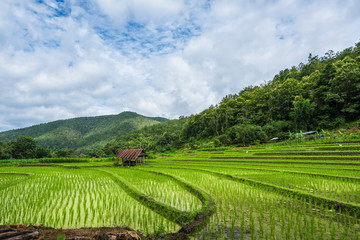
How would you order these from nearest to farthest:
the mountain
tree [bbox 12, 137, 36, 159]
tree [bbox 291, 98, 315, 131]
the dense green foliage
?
the dense green foliage → tree [bbox 291, 98, 315, 131] → tree [bbox 12, 137, 36, 159] → the mountain

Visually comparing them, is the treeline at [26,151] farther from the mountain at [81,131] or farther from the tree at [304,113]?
the tree at [304,113]

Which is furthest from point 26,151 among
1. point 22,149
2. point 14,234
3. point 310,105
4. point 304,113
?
point 310,105

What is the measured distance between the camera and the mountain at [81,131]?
299 ft

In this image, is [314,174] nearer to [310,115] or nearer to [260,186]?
[260,186]

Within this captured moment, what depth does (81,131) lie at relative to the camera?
114000 mm

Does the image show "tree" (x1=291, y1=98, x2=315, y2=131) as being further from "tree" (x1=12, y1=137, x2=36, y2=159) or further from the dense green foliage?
"tree" (x1=12, y1=137, x2=36, y2=159)

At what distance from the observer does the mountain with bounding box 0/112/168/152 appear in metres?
91.1

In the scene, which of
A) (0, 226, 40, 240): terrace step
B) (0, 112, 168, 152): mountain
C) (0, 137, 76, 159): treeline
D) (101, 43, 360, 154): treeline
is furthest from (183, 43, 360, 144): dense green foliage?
(0, 112, 168, 152): mountain

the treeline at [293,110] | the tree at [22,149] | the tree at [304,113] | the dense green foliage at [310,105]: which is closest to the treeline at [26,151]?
the tree at [22,149]

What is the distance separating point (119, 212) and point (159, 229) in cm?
179

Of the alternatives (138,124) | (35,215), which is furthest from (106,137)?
(35,215)

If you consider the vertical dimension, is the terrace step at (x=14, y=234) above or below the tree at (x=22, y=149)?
below

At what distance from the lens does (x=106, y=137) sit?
9588 centimetres

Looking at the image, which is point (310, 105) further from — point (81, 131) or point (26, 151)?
point (81, 131)
